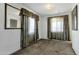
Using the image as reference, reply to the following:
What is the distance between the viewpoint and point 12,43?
2971 millimetres

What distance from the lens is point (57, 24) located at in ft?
21.2

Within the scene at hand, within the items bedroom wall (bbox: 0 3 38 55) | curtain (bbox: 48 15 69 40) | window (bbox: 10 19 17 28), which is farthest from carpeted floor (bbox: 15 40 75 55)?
curtain (bbox: 48 15 69 40)

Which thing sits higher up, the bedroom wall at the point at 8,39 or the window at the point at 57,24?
the window at the point at 57,24

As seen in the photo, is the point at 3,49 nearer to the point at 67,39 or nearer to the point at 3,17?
the point at 3,17

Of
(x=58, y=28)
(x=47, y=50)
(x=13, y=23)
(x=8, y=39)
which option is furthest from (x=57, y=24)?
(x=8, y=39)

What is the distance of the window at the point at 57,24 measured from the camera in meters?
6.25

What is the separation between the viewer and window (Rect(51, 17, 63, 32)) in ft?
20.5

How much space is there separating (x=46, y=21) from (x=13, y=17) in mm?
4124

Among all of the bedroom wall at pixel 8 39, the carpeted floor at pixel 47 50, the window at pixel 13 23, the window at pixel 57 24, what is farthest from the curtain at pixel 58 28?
the window at pixel 13 23

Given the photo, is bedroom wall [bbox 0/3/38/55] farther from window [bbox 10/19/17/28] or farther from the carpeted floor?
the carpeted floor

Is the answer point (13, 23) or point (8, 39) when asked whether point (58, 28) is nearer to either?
point (13, 23)

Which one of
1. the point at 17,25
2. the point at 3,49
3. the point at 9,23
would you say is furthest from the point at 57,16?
the point at 3,49

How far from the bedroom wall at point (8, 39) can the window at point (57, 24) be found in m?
3.68

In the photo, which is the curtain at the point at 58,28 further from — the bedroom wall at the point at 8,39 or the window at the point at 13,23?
the window at the point at 13,23
